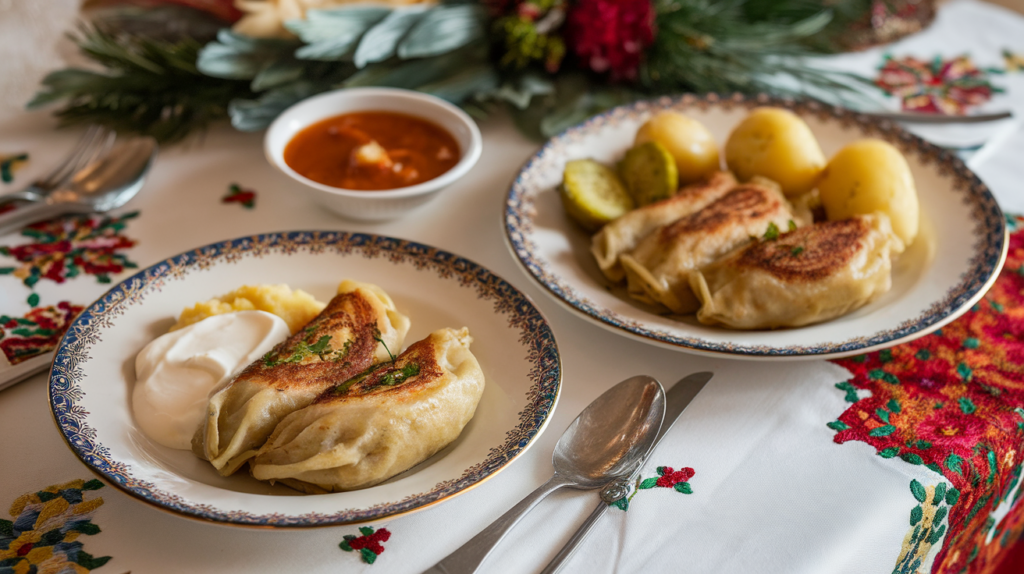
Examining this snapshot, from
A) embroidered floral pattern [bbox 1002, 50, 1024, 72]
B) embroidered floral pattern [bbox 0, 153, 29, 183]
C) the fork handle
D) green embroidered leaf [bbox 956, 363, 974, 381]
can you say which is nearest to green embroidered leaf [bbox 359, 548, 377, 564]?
green embroidered leaf [bbox 956, 363, 974, 381]

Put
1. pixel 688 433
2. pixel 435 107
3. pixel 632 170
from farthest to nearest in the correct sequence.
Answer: pixel 435 107 < pixel 632 170 < pixel 688 433

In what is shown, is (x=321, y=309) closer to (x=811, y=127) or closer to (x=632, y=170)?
(x=632, y=170)

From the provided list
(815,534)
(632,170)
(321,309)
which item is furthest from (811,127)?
(321,309)

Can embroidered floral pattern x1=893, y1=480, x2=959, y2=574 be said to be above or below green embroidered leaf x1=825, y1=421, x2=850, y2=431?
below

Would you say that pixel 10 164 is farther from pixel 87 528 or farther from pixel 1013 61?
pixel 1013 61

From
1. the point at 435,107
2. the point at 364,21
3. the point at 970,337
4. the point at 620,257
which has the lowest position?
the point at 970,337

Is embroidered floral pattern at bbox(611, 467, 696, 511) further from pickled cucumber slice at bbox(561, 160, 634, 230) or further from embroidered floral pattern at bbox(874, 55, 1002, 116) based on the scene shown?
embroidered floral pattern at bbox(874, 55, 1002, 116)

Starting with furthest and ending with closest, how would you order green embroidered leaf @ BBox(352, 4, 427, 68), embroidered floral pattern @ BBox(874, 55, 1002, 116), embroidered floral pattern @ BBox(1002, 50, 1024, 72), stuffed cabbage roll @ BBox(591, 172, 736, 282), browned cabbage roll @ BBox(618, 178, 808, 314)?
embroidered floral pattern @ BBox(1002, 50, 1024, 72), embroidered floral pattern @ BBox(874, 55, 1002, 116), green embroidered leaf @ BBox(352, 4, 427, 68), stuffed cabbage roll @ BBox(591, 172, 736, 282), browned cabbage roll @ BBox(618, 178, 808, 314)
